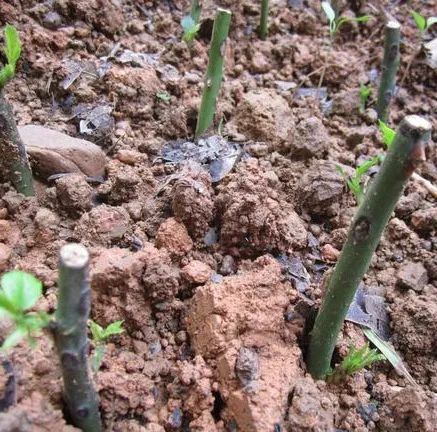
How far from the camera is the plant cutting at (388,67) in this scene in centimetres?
169

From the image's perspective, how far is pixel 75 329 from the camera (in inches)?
30.9

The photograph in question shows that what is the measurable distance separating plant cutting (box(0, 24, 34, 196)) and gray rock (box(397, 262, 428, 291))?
960 millimetres

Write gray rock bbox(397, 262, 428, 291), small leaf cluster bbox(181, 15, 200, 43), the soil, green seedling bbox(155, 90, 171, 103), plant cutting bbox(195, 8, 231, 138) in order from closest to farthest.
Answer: the soil
gray rock bbox(397, 262, 428, 291)
plant cutting bbox(195, 8, 231, 138)
green seedling bbox(155, 90, 171, 103)
small leaf cluster bbox(181, 15, 200, 43)

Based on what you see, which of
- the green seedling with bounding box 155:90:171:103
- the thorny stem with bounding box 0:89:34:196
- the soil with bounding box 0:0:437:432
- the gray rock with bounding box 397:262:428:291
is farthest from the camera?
the green seedling with bounding box 155:90:171:103

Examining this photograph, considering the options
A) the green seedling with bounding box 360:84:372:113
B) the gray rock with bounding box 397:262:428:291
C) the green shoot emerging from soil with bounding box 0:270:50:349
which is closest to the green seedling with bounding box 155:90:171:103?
the green seedling with bounding box 360:84:372:113

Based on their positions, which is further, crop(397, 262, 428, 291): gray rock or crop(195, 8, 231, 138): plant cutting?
crop(195, 8, 231, 138): plant cutting

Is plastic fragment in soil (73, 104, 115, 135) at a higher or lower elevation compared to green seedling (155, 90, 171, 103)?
lower

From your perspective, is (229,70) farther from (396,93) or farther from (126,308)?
(126,308)

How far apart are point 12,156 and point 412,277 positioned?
3.37 ft

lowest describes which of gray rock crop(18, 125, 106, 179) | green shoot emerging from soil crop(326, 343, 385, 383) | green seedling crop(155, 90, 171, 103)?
green shoot emerging from soil crop(326, 343, 385, 383)

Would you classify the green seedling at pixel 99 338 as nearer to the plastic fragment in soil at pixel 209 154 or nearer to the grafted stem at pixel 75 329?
the grafted stem at pixel 75 329

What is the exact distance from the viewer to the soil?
1037 mm

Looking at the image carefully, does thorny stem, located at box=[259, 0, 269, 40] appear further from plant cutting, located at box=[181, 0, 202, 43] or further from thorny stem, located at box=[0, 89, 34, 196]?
thorny stem, located at box=[0, 89, 34, 196]

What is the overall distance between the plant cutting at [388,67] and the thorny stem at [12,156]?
1167 mm
